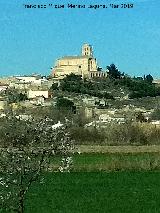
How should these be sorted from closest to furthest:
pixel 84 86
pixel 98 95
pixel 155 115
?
pixel 155 115, pixel 98 95, pixel 84 86

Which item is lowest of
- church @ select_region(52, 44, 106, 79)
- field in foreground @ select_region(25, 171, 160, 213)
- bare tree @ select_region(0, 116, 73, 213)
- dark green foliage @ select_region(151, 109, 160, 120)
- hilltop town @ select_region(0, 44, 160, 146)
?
field in foreground @ select_region(25, 171, 160, 213)

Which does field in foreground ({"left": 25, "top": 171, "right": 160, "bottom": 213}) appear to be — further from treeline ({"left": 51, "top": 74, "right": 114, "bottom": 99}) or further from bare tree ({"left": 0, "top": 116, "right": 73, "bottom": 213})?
treeline ({"left": 51, "top": 74, "right": 114, "bottom": 99})

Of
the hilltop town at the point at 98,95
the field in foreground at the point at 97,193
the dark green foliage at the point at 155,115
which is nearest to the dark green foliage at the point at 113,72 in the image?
the hilltop town at the point at 98,95

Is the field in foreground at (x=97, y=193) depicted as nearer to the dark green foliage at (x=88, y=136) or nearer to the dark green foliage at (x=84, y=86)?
the dark green foliage at (x=88, y=136)

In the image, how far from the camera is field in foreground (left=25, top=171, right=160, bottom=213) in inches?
775

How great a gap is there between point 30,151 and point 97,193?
42.4ft

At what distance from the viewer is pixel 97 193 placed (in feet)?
80.4

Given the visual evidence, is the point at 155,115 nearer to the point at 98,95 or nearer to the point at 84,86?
the point at 98,95

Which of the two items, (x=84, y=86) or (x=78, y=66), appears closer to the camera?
(x=84, y=86)

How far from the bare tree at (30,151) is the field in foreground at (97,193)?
6.67 meters

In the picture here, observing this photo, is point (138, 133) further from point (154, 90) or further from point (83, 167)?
point (154, 90)

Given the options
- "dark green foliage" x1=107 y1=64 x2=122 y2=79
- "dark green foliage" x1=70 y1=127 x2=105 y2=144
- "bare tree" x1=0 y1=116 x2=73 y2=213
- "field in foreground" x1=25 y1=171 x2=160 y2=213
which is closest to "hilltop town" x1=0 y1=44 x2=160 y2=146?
"dark green foliage" x1=107 y1=64 x2=122 y2=79

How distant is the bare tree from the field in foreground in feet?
21.9

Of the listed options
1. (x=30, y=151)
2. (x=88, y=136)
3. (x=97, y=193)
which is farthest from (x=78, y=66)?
(x=30, y=151)
